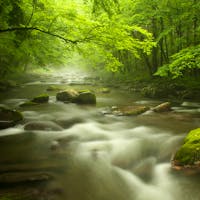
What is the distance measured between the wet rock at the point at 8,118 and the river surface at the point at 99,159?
11.4 inches

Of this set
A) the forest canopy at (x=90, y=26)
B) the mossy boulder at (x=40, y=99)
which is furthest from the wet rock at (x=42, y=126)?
the mossy boulder at (x=40, y=99)

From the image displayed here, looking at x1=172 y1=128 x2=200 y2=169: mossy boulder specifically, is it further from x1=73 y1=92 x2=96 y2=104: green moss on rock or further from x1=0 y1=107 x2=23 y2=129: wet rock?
x1=73 y1=92 x2=96 y2=104: green moss on rock

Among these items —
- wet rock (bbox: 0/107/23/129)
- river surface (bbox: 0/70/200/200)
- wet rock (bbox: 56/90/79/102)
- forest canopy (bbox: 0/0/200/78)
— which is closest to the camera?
river surface (bbox: 0/70/200/200)

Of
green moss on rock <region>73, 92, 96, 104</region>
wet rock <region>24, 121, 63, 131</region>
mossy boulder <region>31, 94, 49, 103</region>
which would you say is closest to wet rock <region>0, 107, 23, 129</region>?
wet rock <region>24, 121, 63, 131</region>

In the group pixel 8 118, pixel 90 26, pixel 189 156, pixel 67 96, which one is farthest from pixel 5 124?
pixel 67 96

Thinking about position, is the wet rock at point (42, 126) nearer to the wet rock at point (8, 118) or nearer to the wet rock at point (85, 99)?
the wet rock at point (8, 118)

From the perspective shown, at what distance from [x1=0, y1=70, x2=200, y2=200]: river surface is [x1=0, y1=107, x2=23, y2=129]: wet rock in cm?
29

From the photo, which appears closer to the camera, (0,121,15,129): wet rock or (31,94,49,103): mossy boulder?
(0,121,15,129): wet rock

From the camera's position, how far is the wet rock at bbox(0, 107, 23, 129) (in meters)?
8.68

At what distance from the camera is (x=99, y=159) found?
21.3 feet

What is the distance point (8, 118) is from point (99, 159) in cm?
449

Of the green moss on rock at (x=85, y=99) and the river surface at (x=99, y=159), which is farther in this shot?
the green moss on rock at (x=85, y=99)

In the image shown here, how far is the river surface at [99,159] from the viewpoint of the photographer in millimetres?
4945

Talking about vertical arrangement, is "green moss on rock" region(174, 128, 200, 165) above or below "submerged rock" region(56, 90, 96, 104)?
below
